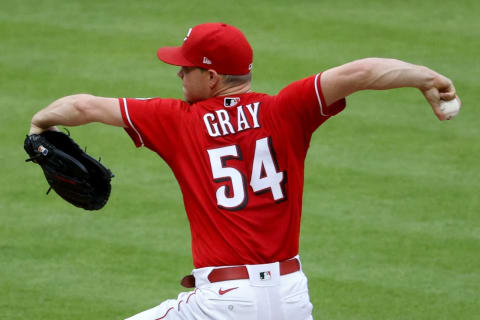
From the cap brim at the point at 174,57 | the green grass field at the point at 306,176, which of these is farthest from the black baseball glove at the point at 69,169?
the green grass field at the point at 306,176

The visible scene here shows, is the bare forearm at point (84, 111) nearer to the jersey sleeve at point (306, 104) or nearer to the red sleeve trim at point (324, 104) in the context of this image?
the jersey sleeve at point (306, 104)

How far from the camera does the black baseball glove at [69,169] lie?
4.23 metres

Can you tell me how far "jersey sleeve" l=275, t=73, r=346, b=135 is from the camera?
12.7 ft

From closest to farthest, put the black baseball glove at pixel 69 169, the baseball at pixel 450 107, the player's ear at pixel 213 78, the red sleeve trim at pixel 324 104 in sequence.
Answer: the baseball at pixel 450 107 < the red sleeve trim at pixel 324 104 < the player's ear at pixel 213 78 < the black baseball glove at pixel 69 169

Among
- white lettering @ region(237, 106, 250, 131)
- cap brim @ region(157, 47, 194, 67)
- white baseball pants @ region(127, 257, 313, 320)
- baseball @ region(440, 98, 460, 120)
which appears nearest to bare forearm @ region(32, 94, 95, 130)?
cap brim @ region(157, 47, 194, 67)

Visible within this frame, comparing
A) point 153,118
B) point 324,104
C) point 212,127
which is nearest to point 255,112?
point 212,127

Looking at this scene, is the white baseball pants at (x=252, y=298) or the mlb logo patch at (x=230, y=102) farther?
the mlb logo patch at (x=230, y=102)

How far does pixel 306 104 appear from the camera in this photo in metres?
3.91

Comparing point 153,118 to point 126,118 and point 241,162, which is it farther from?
point 241,162

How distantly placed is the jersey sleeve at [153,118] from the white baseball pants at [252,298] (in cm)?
60

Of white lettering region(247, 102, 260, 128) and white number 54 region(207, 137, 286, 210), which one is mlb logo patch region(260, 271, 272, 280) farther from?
white lettering region(247, 102, 260, 128)

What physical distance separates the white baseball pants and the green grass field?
199 centimetres

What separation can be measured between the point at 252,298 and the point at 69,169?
1060 millimetres

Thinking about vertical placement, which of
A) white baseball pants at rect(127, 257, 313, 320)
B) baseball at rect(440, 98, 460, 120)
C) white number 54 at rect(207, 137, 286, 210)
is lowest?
white baseball pants at rect(127, 257, 313, 320)
